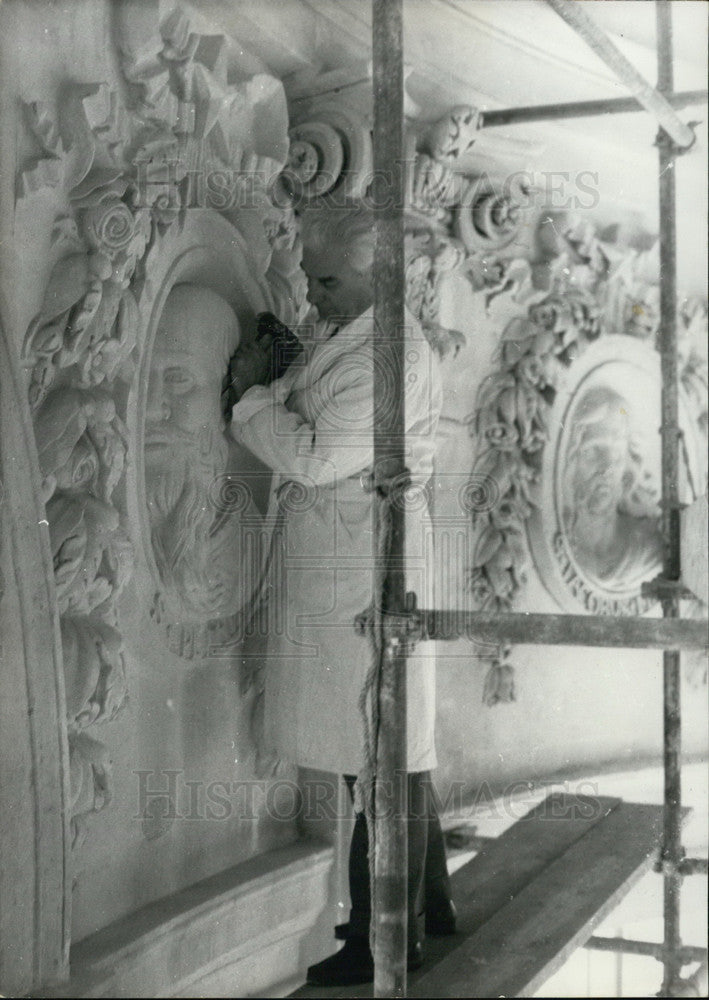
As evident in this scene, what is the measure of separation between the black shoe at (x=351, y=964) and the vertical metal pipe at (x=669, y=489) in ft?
0.97

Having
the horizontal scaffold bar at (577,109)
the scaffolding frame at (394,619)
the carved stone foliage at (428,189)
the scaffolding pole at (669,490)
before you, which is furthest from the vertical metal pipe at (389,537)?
the scaffolding pole at (669,490)

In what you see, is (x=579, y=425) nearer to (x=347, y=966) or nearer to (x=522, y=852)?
(x=522, y=852)

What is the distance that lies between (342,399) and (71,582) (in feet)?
1.05

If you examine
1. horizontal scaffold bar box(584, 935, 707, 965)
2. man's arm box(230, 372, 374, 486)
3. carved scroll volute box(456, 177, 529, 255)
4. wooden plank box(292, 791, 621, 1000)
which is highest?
carved scroll volute box(456, 177, 529, 255)

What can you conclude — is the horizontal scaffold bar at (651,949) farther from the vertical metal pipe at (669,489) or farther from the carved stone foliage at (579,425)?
the carved stone foliage at (579,425)

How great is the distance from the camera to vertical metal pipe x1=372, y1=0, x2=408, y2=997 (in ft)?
3.24

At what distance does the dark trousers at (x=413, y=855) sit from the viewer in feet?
3.49

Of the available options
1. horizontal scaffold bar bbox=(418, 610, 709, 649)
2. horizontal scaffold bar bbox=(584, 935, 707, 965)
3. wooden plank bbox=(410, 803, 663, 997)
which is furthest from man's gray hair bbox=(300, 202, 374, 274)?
horizontal scaffold bar bbox=(584, 935, 707, 965)

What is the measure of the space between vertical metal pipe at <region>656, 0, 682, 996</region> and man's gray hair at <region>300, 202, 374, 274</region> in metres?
0.41

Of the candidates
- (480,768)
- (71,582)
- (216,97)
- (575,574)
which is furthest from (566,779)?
(216,97)

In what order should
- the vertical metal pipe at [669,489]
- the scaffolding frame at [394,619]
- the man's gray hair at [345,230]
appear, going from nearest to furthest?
the scaffolding frame at [394,619], the man's gray hair at [345,230], the vertical metal pipe at [669,489]

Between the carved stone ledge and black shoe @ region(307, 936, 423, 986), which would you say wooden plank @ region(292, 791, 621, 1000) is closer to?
black shoe @ region(307, 936, 423, 986)

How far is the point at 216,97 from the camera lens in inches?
43.8

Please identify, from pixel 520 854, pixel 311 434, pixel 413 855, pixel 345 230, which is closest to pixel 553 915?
pixel 520 854
